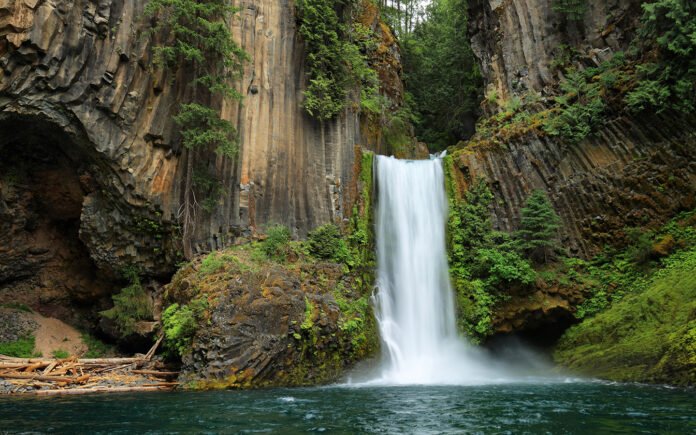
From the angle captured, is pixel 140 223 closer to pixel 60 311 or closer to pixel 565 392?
pixel 60 311

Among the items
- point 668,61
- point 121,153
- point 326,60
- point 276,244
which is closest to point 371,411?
point 276,244

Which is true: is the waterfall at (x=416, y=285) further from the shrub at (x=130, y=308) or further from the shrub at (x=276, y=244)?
the shrub at (x=130, y=308)

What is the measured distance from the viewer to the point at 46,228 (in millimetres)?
20688

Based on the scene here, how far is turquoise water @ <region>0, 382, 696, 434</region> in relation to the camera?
7.98 metres

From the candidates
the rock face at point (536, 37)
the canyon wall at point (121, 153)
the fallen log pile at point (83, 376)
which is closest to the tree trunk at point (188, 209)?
the canyon wall at point (121, 153)

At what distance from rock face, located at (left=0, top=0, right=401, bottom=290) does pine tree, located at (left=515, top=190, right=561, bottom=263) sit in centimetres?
759

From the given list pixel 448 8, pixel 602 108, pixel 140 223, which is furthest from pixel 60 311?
pixel 448 8

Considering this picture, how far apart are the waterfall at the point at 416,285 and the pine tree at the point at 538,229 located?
10.7ft

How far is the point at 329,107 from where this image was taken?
2195 cm

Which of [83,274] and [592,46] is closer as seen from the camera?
[83,274]

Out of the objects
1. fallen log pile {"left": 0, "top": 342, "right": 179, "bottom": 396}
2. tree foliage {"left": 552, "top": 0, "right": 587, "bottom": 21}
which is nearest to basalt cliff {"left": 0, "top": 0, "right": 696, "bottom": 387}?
tree foliage {"left": 552, "top": 0, "right": 587, "bottom": 21}

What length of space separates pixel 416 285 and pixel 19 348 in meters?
14.9

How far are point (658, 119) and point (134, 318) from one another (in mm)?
20999

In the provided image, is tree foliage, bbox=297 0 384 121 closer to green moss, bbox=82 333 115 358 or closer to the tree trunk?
the tree trunk
